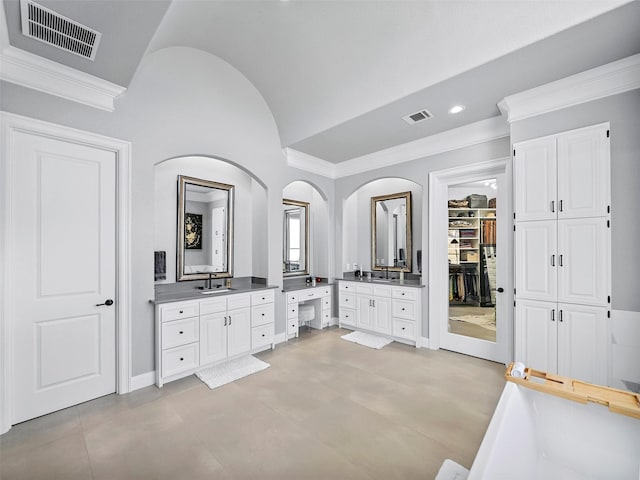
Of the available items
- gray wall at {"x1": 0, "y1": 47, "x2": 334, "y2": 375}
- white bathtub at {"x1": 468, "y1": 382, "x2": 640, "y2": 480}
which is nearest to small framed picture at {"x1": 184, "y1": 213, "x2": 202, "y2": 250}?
gray wall at {"x1": 0, "y1": 47, "x2": 334, "y2": 375}

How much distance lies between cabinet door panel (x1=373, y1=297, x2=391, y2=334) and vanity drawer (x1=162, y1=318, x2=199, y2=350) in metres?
2.69

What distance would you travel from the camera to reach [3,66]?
7.50 ft

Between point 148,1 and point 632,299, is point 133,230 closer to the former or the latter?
point 148,1

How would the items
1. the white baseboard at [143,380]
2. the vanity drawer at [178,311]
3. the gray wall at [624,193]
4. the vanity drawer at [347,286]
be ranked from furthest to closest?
the vanity drawer at [347,286] → the vanity drawer at [178,311] → the white baseboard at [143,380] → the gray wall at [624,193]

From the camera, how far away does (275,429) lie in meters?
2.33

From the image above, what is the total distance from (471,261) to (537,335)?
1286 mm

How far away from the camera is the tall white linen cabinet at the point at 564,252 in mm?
2527

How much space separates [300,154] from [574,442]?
4375 mm

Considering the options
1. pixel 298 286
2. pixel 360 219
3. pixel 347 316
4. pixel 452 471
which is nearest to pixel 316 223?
pixel 360 219


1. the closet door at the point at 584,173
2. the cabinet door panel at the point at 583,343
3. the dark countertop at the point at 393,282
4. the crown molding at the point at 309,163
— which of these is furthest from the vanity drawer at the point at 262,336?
the closet door at the point at 584,173

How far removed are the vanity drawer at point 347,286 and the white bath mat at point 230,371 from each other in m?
1.97

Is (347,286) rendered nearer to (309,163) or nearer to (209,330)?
(309,163)

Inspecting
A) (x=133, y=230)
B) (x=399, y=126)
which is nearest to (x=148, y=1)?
(x=133, y=230)

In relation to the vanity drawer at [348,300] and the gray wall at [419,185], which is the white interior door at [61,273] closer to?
the vanity drawer at [348,300]
